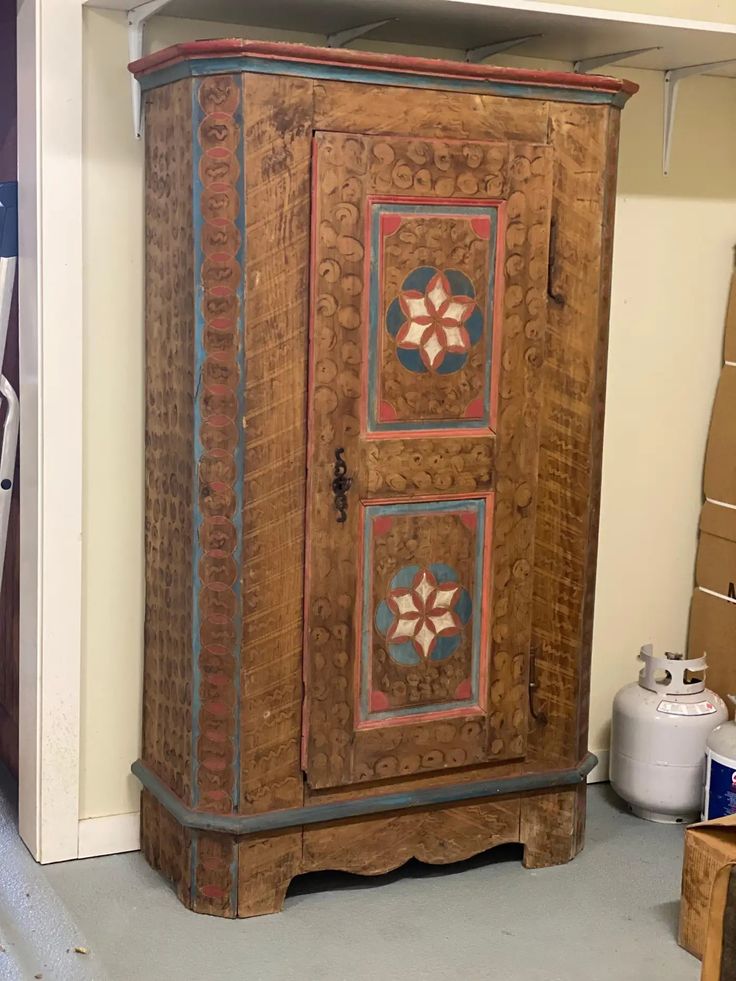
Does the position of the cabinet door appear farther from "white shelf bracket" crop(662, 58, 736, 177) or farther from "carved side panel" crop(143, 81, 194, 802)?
"white shelf bracket" crop(662, 58, 736, 177)

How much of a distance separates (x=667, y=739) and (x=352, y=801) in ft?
3.28

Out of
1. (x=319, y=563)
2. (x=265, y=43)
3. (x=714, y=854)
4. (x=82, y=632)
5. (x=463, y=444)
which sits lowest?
(x=714, y=854)

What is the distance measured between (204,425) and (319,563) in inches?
16.7

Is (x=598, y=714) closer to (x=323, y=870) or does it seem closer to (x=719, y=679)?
(x=719, y=679)

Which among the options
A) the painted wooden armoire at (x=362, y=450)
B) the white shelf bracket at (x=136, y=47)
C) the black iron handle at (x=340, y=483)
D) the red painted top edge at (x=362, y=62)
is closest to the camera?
the red painted top edge at (x=362, y=62)

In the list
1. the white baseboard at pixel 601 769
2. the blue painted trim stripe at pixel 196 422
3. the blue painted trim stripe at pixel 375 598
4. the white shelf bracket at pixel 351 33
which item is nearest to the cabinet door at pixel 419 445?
the blue painted trim stripe at pixel 375 598

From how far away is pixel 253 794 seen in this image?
3.18 meters

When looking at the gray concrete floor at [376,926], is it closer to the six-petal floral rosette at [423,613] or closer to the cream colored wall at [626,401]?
the cream colored wall at [626,401]

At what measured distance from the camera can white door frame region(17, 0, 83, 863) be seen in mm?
3215

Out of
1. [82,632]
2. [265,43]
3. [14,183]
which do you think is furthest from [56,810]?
[265,43]

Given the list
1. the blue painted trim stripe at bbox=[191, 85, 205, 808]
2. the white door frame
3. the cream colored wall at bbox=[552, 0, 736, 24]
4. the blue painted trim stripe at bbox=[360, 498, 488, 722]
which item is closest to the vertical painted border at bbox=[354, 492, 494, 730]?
the blue painted trim stripe at bbox=[360, 498, 488, 722]

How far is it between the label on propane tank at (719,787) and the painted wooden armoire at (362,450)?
43 centimetres

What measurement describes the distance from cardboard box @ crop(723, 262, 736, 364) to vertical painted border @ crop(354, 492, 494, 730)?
1.15m

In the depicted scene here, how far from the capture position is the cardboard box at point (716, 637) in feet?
13.2
